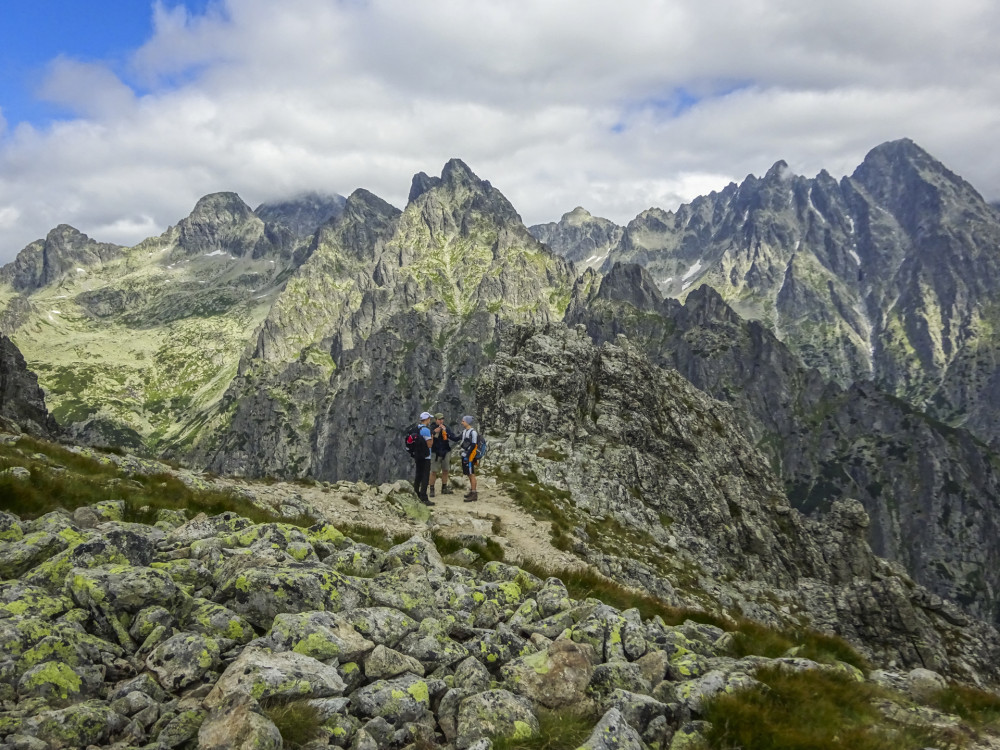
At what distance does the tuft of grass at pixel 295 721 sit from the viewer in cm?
669

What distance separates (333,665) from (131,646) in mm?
3021

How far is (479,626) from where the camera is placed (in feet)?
36.2

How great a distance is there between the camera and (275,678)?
745cm

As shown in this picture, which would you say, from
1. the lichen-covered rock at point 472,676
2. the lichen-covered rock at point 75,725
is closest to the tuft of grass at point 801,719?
the lichen-covered rock at point 472,676

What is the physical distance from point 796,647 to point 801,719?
13.6ft

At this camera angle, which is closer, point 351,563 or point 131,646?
point 131,646

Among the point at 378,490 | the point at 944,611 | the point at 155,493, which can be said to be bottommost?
the point at 944,611

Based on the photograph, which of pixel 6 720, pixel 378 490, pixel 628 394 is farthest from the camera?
pixel 628 394

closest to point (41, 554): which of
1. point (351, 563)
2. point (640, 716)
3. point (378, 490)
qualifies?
point (351, 563)

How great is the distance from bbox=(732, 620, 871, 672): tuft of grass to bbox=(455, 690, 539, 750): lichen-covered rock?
5698 mm

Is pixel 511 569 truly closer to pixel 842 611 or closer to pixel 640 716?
pixel 640 716

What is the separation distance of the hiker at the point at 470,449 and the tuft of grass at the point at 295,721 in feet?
77.5

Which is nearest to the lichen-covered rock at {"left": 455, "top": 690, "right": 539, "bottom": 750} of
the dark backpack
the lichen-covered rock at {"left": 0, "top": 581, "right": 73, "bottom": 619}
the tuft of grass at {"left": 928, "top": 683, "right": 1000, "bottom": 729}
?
the lichen-covered rock at {"left": 0, "top": 581, "right": 73, "bottom": 619}

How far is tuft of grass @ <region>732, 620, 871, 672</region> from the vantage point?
1129cm
